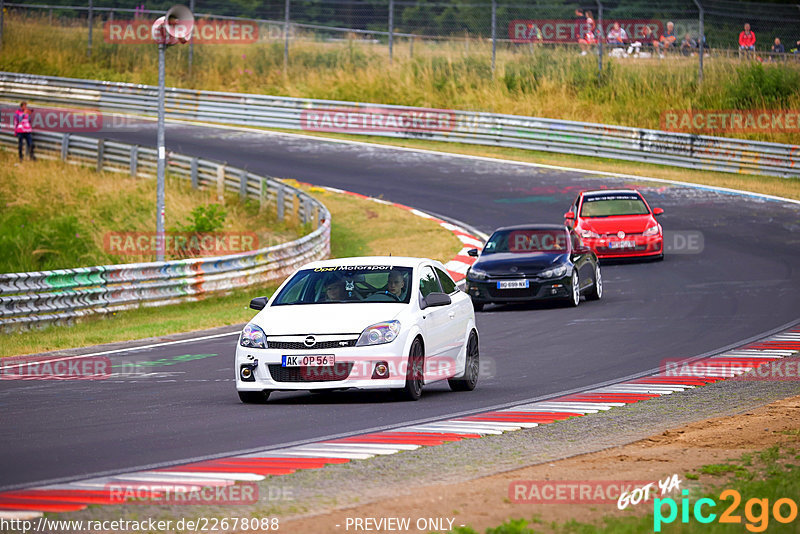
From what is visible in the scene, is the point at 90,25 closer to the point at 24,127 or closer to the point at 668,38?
the point at 24,127

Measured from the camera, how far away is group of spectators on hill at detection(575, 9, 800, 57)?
38.6 metres

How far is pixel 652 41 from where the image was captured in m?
40.7

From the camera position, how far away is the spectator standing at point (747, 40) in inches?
1492

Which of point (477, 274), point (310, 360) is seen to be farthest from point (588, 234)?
point (310, 360)

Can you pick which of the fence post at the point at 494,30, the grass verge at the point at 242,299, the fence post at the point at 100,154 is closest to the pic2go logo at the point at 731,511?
the grass verge at the point at 242,299

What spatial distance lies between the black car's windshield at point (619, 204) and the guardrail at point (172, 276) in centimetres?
581

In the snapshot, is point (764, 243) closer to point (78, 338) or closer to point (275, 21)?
point (78, 338)

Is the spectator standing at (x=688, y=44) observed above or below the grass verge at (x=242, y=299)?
above

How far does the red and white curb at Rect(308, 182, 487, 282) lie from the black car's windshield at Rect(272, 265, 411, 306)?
35.6ft

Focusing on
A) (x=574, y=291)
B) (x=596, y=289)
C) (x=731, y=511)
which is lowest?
(x=596, y=289)

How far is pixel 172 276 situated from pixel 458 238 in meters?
8.09

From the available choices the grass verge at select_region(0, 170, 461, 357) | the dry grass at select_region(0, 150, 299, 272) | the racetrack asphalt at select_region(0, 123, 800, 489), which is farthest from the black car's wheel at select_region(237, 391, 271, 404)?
the dry grass at select_region(0, 150, 299, 272)

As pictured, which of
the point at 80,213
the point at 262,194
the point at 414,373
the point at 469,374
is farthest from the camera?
the point at 80,213

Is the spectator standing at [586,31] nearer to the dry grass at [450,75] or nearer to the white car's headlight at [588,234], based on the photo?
the dry grass at [450,75]
